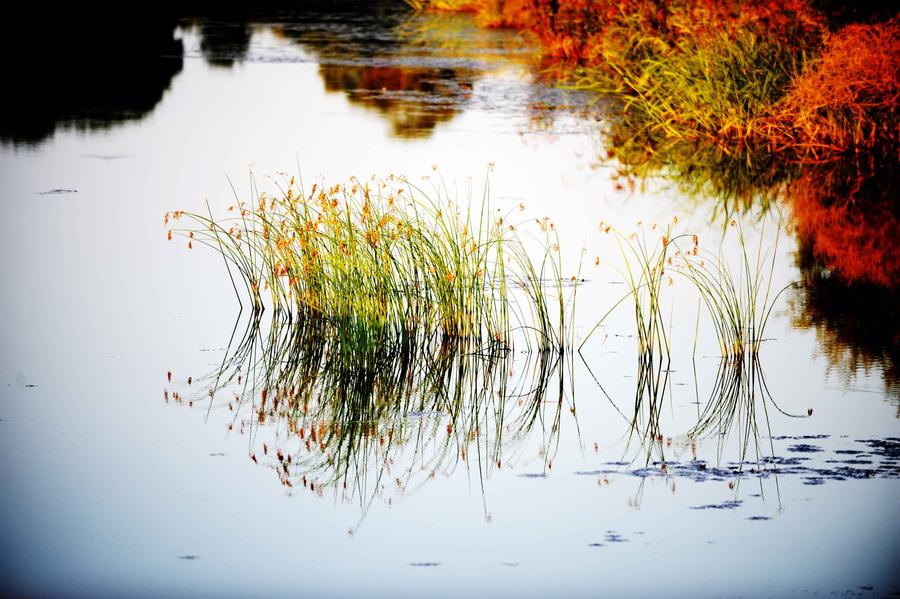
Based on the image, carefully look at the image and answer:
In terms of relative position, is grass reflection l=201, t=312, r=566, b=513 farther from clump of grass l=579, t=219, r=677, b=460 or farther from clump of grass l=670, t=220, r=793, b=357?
clump of grass l=670, t=220, r=793, b=357

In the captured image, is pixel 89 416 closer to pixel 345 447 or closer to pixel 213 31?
pixel 345 447

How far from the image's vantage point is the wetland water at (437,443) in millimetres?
5734

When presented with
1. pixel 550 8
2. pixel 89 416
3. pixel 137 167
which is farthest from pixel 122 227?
pixel 550 8

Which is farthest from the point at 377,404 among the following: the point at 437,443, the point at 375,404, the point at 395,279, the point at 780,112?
the point at 780,112

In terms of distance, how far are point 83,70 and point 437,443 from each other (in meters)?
19.4

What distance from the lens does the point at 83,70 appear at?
2503cm

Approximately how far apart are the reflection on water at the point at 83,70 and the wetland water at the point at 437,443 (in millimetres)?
6454

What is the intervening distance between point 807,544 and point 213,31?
28.9 meters

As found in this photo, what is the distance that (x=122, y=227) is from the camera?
510 inches

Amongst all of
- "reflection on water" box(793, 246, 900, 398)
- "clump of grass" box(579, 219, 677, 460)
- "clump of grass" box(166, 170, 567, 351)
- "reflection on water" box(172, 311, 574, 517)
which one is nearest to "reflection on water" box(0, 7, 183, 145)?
"clump of grass" box(166, 170, 567, 351)

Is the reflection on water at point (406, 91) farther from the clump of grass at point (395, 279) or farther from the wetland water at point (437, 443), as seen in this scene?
the clump of grass at point (395, 279)

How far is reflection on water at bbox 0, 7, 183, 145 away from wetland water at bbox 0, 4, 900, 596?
6.45 meters

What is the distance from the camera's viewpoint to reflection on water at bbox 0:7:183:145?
20.2m

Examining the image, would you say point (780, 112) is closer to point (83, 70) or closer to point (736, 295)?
point (736, 295)
